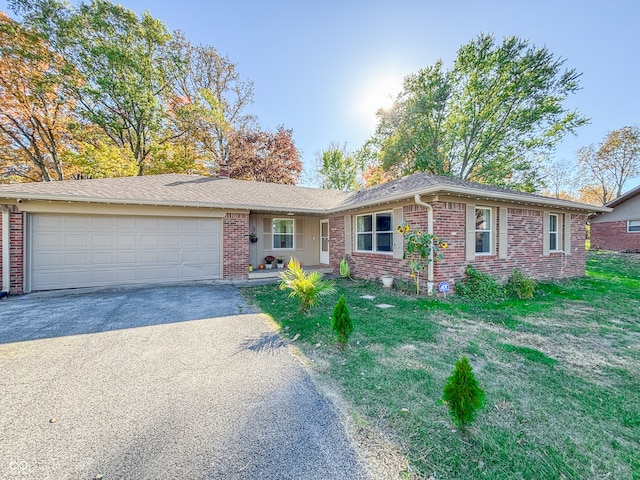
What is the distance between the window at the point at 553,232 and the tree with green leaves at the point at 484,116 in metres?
8.89

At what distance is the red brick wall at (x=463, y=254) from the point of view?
6770 millimetres

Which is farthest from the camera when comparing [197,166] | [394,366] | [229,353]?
[197,166]

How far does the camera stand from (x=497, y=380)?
2934 mm

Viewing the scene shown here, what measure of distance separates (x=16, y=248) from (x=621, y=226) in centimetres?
2874

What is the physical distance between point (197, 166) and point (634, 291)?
2156 centimetres

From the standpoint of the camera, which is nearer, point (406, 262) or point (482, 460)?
point (482, 460)

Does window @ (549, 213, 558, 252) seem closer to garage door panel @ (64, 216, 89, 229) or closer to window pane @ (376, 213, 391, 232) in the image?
window pane @ (376, 213, 391, 232)

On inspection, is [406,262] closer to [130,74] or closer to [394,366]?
[394,366]

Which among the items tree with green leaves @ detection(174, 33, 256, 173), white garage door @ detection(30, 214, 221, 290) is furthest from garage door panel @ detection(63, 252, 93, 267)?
tree with green leaves @ detection(174, 33, 256, 173)

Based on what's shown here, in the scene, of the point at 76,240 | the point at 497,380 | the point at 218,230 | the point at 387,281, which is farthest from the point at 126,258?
the point at 497,380

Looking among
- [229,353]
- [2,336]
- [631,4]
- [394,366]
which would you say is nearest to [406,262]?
[394,366]

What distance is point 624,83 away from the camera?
13.9m

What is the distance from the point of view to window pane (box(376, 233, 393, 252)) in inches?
318

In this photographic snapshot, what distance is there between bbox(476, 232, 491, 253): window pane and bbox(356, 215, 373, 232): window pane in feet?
10.2
